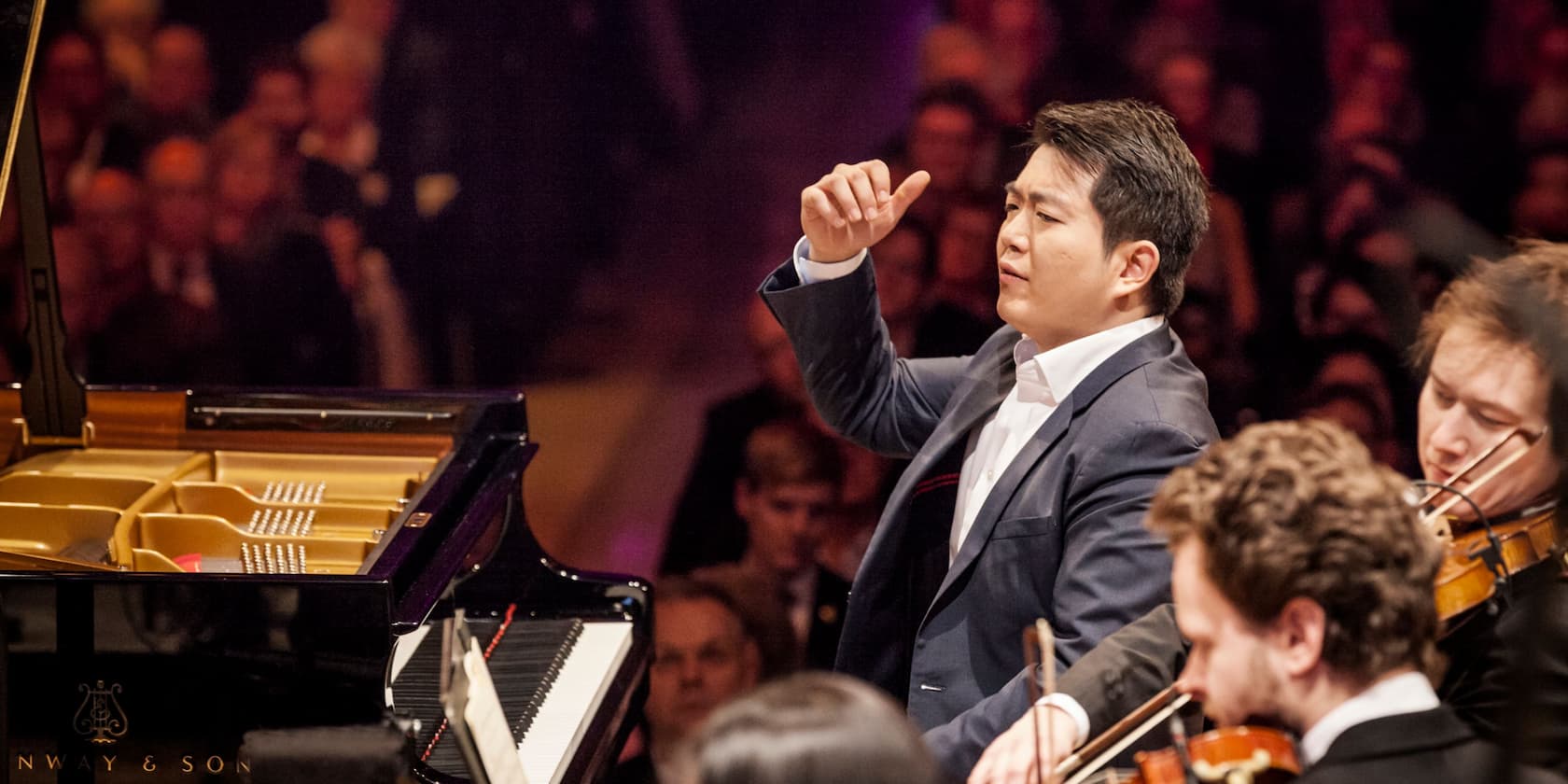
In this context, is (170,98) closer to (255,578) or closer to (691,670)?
(691,670)

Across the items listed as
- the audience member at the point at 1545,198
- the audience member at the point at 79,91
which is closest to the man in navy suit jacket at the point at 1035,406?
the audience member at the point at 1545,198

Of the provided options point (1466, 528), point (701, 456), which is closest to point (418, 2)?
point (701, 456)

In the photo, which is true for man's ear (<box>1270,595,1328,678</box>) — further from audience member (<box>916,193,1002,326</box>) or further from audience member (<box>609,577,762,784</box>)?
audience member (<box>609,577,762,784</box>)

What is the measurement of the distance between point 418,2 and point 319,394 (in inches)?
76.4

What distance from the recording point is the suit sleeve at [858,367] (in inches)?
111

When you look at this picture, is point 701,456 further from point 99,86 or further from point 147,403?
point 99,86

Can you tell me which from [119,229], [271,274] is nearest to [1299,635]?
[271,274]

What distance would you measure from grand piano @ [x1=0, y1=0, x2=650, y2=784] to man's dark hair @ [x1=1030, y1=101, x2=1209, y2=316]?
1306 mm

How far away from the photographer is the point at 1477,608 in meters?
1.99

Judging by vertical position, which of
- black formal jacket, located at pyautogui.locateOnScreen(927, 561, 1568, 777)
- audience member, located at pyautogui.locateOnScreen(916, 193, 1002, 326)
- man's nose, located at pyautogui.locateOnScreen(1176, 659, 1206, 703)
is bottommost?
black formal jacket, located at pyautogui.locateOnScreen(927, 561, 1568, 777)

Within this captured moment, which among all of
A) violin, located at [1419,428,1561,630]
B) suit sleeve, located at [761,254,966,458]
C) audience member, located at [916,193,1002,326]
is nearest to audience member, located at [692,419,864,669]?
audience member, located at [916,193,1002,326]

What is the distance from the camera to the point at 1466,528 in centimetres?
209

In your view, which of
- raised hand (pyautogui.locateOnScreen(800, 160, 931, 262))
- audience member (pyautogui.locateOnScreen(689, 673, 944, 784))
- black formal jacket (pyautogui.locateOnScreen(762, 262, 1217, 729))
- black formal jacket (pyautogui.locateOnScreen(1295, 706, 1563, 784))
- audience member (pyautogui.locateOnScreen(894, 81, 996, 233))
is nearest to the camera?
audience member (pyautogui.locateOnScreen(689, 673, 944, 784))

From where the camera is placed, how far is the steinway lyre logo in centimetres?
241
